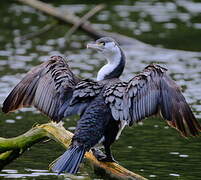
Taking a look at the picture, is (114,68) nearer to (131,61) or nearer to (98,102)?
(98,102)

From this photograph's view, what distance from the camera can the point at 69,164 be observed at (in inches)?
319

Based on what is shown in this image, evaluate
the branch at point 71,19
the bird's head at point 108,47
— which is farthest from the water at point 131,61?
the bird's head at point 108,47

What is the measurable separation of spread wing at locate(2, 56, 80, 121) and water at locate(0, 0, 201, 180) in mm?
1063

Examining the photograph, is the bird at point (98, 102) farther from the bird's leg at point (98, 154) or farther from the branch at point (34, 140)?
the branch at point (34, 140)

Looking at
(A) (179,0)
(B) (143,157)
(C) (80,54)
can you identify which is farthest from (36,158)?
(A) (179,0)

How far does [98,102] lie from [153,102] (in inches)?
26.9

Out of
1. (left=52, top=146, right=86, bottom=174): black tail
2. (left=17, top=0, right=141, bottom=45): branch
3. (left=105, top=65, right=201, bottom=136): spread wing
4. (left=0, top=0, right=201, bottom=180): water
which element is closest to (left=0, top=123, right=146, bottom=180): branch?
(left=52, top=146, right=86, bottom=174): black tail

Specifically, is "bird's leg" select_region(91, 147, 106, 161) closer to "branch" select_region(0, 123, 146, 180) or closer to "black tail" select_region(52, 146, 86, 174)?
"branch" select_region(0, 123, 146, 180)

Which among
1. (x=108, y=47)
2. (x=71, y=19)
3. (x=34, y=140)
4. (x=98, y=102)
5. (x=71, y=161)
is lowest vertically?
(x=71, y=161)

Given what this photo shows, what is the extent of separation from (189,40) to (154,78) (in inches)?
430

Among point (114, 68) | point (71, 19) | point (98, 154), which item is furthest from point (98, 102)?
point (71, 19)

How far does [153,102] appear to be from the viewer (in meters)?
8.46

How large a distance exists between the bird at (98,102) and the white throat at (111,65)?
153 millimetres

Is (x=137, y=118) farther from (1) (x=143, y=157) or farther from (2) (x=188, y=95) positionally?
(2) (x=188, y=95)
